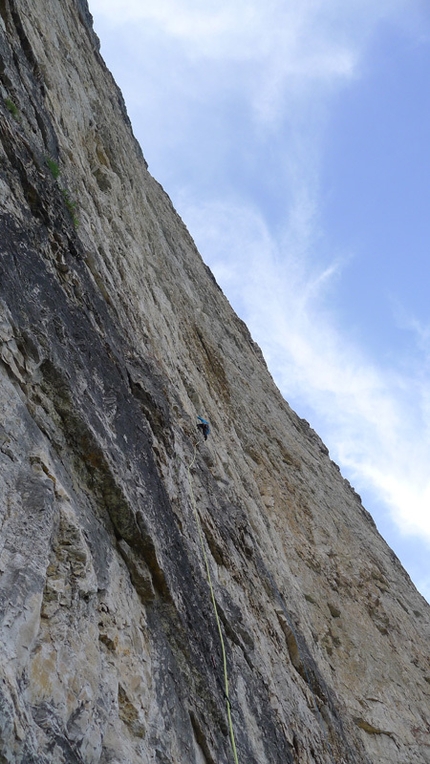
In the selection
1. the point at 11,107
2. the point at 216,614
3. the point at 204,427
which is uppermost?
the point at 11,107

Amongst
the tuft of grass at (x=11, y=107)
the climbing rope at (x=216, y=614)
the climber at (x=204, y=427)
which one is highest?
the tuft of grass at (x=11, y=107)

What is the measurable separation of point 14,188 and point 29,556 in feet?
13.7

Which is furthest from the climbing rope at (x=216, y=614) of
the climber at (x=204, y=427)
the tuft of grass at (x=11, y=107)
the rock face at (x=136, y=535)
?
the tuft of grass at (x=11, y=107)

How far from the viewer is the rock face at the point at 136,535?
3.68 m

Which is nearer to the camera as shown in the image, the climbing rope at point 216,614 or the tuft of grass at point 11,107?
the climbing rope at point 216,614

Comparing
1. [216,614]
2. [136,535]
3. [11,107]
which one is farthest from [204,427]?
[11,107]

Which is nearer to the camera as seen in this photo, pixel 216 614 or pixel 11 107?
pixel 216 614

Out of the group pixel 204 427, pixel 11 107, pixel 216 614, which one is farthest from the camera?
pixel 204 427

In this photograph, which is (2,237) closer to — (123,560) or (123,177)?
(123,560)

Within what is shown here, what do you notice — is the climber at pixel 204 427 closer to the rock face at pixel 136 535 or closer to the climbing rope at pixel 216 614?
the rock face at pixel 136 535

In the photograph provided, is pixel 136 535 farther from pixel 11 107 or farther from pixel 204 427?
pixel 11 107

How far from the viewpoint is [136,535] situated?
5152 millimetres

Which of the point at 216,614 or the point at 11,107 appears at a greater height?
the point at 11,107

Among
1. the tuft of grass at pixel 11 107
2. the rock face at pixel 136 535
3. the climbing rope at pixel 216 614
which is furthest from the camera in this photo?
the tuft of grass at pixel 11 107
